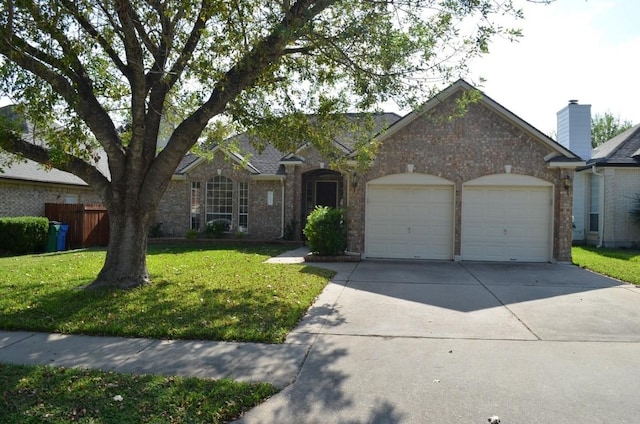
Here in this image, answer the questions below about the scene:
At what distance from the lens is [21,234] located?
1592cm

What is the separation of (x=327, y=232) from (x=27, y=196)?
13319 millimetres

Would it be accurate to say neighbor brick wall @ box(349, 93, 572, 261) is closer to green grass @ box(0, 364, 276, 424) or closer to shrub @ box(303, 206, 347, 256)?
shrub @ box(303, 206, 347, 256)

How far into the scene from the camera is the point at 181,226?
20266mm

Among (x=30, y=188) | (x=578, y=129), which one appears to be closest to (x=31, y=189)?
(x=30, y=188)

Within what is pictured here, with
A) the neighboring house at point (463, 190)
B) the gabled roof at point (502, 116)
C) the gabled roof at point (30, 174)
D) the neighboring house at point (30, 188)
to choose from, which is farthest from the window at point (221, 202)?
the gabled roof at point (502, 116)

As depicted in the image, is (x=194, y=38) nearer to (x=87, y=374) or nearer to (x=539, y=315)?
(x=87, y=374)

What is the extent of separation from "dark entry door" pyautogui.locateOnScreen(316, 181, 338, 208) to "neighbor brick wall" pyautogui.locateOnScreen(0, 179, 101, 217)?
11.6m

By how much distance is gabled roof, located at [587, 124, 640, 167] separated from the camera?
1836 cm

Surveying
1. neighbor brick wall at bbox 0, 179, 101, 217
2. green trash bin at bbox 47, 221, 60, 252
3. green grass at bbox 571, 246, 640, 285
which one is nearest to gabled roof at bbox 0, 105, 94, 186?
neighbor brick wall at bbox 0, 179, 101, 217

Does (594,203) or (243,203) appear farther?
(243,203)

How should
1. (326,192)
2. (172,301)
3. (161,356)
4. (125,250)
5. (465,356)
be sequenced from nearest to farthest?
(161,356), (465,356), (172,301), (125,250), (326,192)

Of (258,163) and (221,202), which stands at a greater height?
(258,163)

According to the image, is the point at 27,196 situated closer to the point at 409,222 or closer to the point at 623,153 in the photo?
the point at 409,222

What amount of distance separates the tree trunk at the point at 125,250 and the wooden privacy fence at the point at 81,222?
10.4 metres
